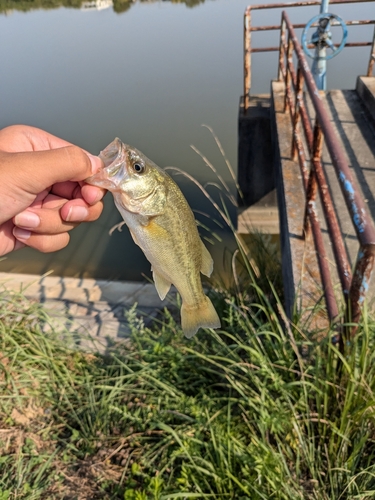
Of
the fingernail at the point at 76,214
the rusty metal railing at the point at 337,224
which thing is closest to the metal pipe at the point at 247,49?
the rusty metal railing at the point at 337,224

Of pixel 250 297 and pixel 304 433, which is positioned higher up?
pixel 304 433

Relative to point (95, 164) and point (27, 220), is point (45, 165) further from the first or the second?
point (27, 220)

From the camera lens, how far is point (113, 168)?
62.6 inches

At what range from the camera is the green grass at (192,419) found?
209 centimetres

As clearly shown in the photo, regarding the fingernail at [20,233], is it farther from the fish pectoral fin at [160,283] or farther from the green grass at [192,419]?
the green grass at [192,419]

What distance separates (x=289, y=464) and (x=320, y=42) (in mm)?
5951

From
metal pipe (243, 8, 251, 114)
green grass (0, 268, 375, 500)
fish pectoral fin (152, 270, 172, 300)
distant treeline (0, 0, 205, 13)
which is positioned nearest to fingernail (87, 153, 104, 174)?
fish pectoral fin (152, 270, 172, 300)

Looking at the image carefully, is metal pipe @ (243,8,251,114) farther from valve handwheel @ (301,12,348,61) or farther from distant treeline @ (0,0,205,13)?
distant treeline @ (0,0,205,13)

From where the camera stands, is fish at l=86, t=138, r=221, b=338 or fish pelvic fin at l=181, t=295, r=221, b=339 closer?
fish at l=86, t=138, r=221, b=338

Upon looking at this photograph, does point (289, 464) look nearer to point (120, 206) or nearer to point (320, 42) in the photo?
point (120, 206)

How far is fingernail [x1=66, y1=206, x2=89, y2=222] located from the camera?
77.9 inches

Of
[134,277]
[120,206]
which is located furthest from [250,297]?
[134,277]

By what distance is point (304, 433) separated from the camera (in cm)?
228

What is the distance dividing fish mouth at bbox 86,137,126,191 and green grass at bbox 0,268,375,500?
1.13 m
